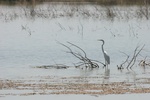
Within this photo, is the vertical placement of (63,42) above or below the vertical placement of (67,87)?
below

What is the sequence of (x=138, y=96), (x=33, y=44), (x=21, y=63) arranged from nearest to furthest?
1. (x=138, y=96)
2. (x=21, y=63)
3. (x=33, y=44)

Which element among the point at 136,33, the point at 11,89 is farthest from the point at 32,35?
the point at 11,89

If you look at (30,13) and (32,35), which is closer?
(32,35)

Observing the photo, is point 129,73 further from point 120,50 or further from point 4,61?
point 120,50

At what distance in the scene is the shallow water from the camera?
16797 millimetres

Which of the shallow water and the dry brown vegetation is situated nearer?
the dry brown vegetation

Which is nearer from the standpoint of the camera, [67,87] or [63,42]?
[67,87]

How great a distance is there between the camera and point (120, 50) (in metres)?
22.8

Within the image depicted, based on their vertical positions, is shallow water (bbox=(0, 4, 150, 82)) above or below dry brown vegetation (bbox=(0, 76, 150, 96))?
below

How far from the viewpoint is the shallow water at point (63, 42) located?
55.1 ft

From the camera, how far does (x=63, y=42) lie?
83.4ft

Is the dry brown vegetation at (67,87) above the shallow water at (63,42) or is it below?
above

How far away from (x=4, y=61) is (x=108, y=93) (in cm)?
777

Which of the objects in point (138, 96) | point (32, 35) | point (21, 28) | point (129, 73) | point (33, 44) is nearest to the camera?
point (138, 96)
